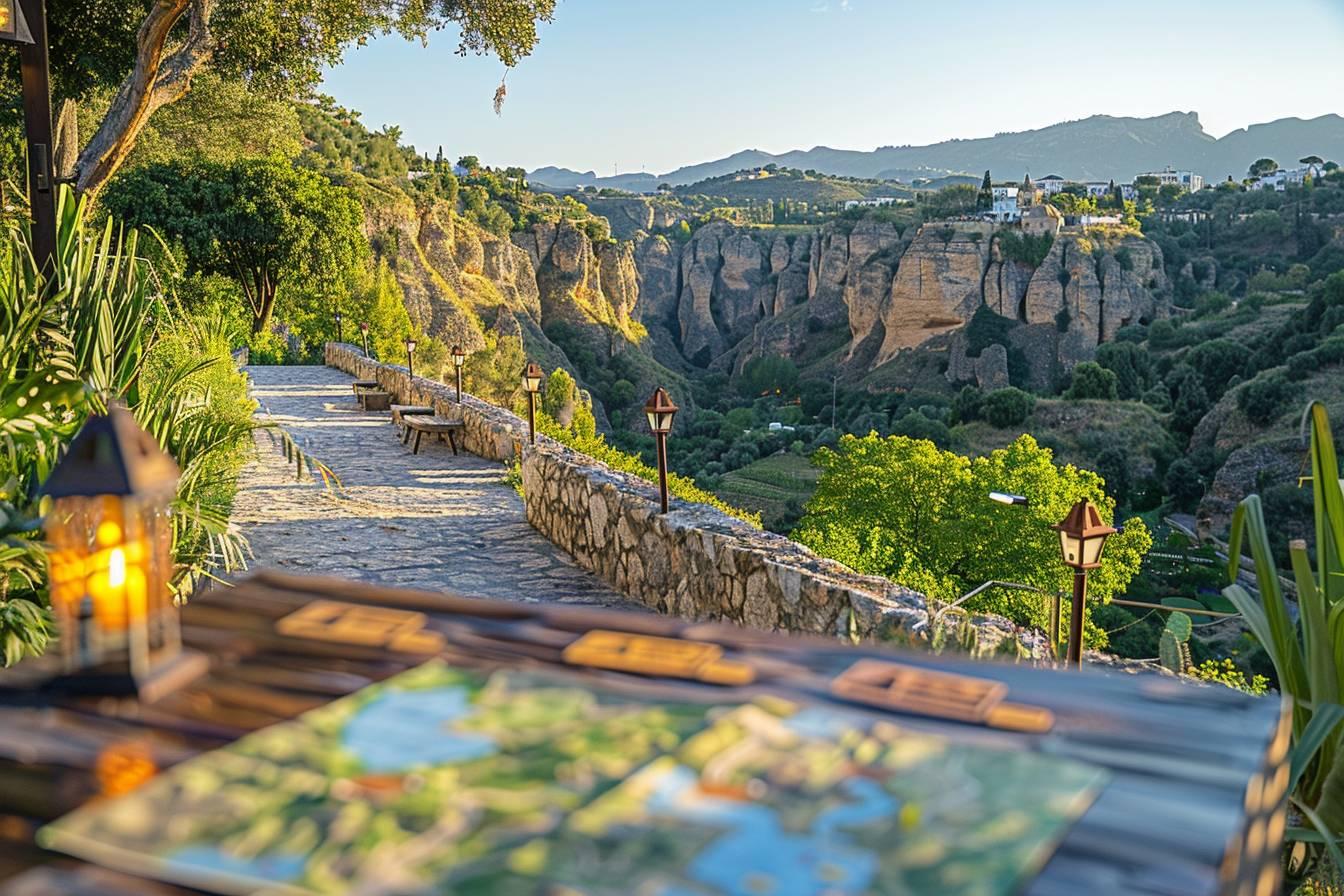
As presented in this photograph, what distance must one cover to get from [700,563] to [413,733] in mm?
3887

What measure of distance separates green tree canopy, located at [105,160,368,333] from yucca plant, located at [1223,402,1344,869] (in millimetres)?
16827

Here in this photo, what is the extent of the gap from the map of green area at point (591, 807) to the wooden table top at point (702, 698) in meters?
0.04

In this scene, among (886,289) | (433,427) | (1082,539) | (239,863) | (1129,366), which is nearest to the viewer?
(239,863)

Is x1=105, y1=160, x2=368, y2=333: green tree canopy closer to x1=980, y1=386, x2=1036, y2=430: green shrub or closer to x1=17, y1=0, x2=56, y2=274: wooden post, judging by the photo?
x1=17, y1=0, x2=56, y2=274: wooden post

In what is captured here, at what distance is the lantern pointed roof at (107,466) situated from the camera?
4.97 ft

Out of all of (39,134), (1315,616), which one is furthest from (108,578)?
(39,134)

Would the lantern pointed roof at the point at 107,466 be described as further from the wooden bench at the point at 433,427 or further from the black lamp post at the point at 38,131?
the wooden bench at the point at 433,427

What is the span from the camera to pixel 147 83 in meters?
8.77

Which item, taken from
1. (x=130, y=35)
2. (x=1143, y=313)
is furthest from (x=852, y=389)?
(x=130, y=35)

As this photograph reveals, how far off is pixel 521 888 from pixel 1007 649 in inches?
101

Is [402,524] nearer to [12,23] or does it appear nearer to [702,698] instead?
[12,23]

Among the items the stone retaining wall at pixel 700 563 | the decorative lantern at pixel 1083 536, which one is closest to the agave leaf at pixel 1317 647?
the stone retaining wall at pixel 700 563

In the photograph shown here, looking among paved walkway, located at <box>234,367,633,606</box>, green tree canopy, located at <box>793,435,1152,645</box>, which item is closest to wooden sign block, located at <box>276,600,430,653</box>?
paved walkway, located at <box>234,367,633,606</box>

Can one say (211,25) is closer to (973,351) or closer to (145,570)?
(145,570)
